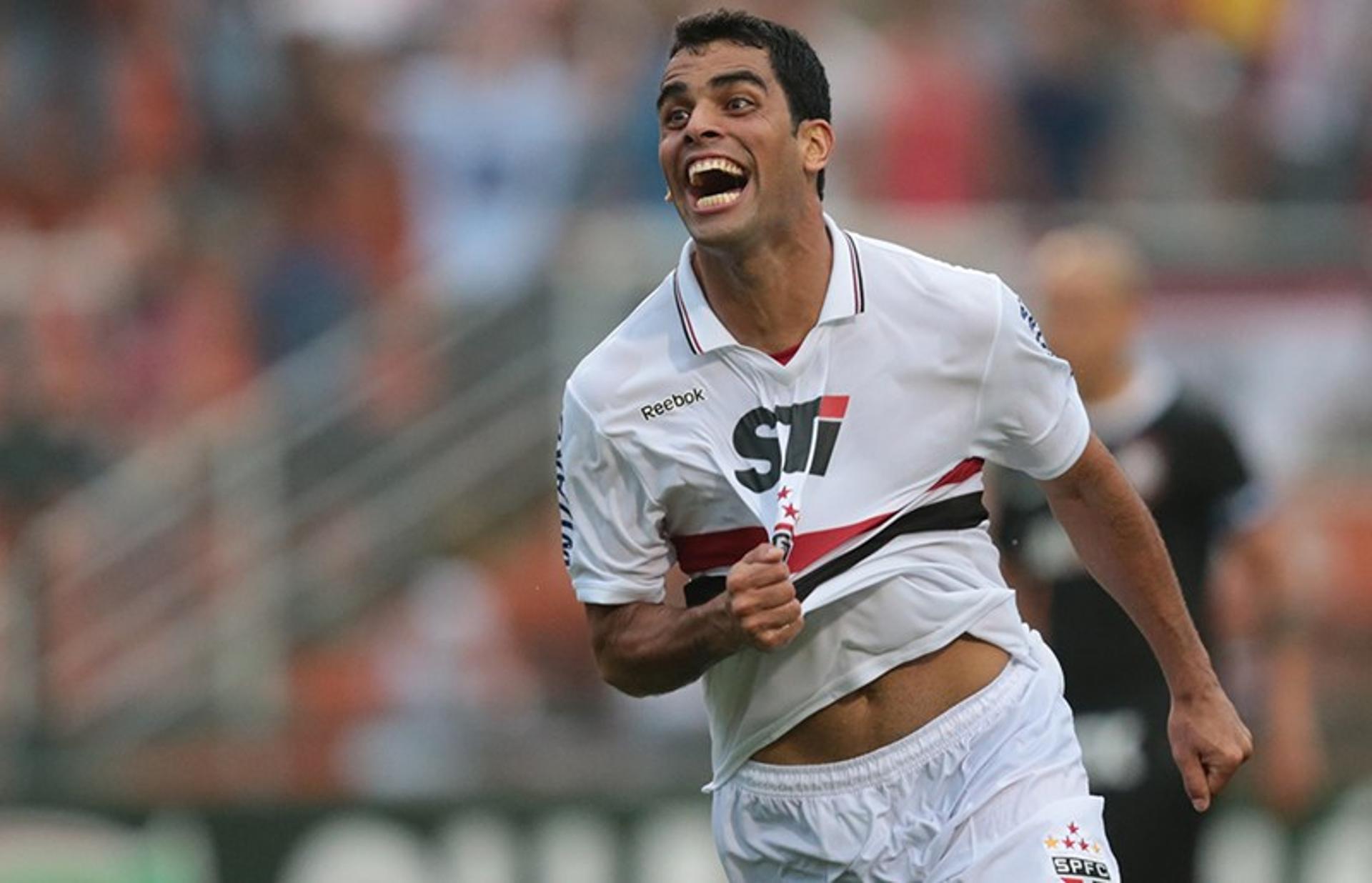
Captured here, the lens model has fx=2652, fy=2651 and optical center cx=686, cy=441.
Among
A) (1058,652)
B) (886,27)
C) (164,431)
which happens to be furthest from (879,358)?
(886,27)

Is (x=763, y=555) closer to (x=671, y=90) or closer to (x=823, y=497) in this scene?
(x=823, y=497)

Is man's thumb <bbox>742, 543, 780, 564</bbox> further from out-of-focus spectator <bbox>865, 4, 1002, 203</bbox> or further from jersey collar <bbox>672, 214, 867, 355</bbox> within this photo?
out-of-focus spectator <bbox>865, 4, 1002, 203</bbox>

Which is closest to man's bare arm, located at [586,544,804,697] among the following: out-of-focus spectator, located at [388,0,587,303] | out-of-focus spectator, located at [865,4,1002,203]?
out-of-focus spectator, located at [388,0,587,303]

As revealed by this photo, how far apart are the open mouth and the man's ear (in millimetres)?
174

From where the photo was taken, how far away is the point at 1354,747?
1098 centimetres

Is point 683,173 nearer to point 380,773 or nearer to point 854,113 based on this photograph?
point 380,773

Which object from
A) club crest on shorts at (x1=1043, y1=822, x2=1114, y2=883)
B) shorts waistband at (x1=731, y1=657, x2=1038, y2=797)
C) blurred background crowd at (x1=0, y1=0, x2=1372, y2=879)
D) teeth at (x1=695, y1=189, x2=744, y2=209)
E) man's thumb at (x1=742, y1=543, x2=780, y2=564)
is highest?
blurred background crowd at (x1=0, y1=0, x2=1372, y2=879)

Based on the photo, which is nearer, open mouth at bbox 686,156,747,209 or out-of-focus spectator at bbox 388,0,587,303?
open mouth at bbox 686,156,747,209

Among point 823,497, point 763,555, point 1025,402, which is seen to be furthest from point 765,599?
point 1025,402

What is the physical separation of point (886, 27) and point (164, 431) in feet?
13.7

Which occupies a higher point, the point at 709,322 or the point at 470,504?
the point at 470,504

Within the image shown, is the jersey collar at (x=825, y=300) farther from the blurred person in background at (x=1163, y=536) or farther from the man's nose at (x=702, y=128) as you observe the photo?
the blurred person in background at (x=1163, y=536)

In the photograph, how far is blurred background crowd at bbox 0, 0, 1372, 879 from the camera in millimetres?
10766

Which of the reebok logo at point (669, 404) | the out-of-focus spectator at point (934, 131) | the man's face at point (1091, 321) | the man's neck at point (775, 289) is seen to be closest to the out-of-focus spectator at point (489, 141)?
the out-of-focus spectator at point (934, 131)
